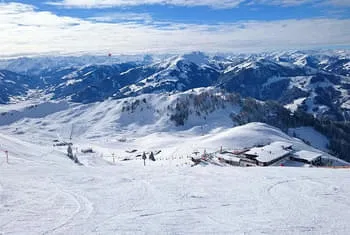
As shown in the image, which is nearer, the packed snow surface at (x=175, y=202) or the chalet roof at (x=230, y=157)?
the packed snow surface at (x=175, y=202)

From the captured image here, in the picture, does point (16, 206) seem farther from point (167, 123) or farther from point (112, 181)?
point (167, 123)

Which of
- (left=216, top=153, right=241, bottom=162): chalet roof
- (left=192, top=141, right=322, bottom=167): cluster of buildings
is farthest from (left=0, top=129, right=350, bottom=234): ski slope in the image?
(left=216, top=153, right=241, bottom=162): chalet roof

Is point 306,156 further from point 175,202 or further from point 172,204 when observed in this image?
point 172,204

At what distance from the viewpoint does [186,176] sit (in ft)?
91.0

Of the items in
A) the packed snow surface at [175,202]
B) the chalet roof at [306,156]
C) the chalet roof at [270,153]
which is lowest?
the chalet roof at [306,156]

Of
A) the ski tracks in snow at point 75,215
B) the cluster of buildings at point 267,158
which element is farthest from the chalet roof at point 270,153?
the ski tracks in snow at point 75,215

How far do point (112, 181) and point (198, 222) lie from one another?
1087 centimetres

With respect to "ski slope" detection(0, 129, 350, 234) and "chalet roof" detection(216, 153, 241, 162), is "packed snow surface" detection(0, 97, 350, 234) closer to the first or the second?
"ski slope" detection(0, 129, 350, 234)

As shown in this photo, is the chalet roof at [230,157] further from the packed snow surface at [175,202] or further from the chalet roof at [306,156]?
the packed snow surface at [175,202]

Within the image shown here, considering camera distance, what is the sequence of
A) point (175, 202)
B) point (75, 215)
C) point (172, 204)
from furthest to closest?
point (175, 202)
point (172, 204)
point (75, 215)

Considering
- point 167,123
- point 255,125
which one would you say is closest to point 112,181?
point 255,125

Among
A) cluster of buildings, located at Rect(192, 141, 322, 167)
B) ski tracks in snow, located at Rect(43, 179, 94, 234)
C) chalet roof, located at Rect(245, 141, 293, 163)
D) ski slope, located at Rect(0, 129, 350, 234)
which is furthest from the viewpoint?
chalet roof, located at Rect(245, 141, 293, 163)

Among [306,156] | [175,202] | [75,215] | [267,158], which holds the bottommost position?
[306,156]

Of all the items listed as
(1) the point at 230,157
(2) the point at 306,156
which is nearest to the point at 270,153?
(2) the point at 306,156
